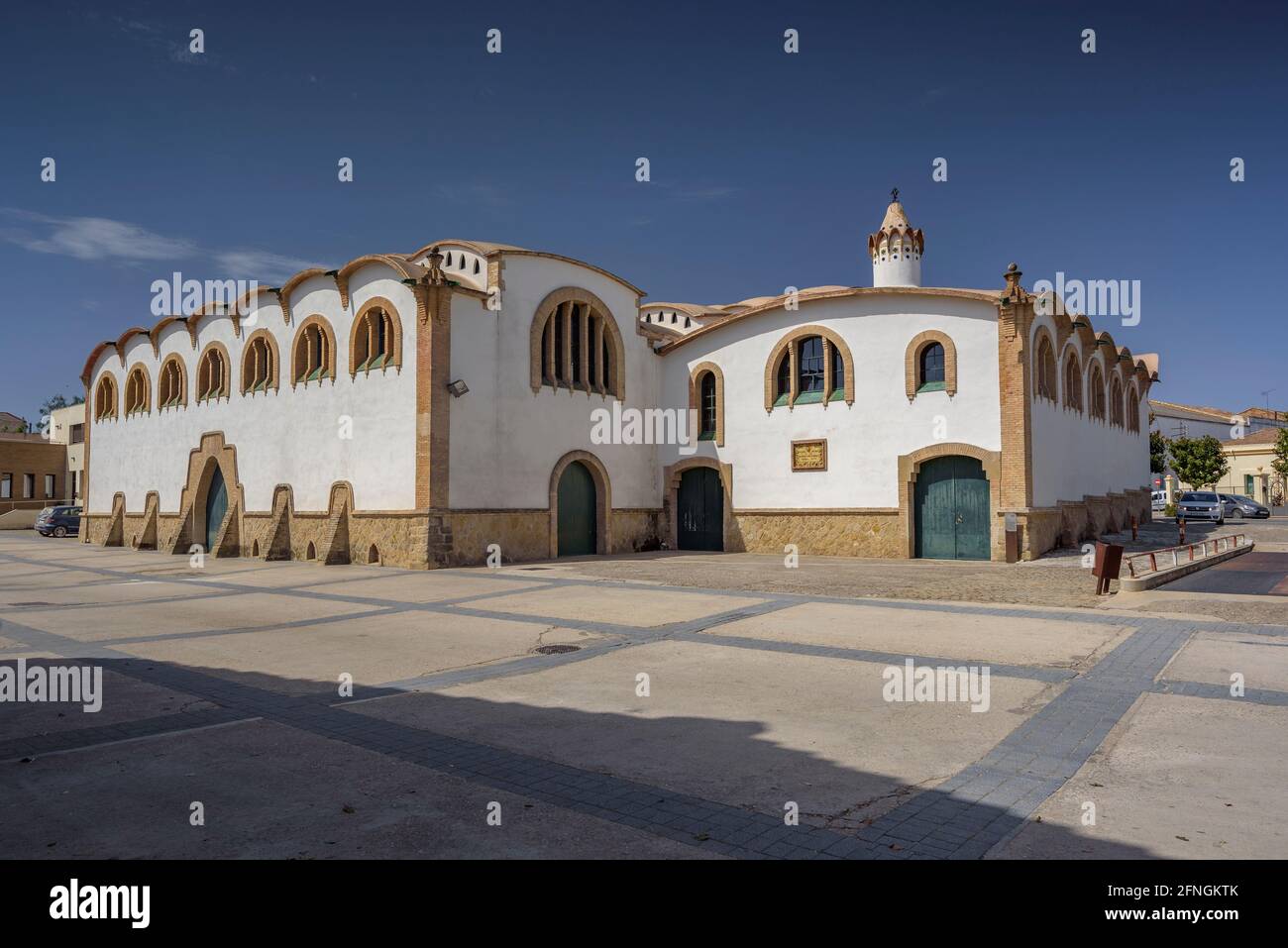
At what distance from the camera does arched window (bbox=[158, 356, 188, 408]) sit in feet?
108

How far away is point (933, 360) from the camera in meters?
23.1

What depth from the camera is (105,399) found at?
128 ft

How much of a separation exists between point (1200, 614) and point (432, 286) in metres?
17.7

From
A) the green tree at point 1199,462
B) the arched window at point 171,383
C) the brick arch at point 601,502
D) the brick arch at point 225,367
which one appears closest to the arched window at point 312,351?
the brick arch at point 225,367

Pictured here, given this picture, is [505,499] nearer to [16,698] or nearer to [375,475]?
[375,475]

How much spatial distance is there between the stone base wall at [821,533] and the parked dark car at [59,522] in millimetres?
36246

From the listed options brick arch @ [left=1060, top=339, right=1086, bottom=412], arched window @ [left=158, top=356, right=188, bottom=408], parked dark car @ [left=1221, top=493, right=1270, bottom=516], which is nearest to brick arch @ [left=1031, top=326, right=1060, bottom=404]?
brick arch @ [left=1060, top=339, right=1086, bottom=412]

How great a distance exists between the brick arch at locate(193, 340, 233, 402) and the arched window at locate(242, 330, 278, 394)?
124 centimetres

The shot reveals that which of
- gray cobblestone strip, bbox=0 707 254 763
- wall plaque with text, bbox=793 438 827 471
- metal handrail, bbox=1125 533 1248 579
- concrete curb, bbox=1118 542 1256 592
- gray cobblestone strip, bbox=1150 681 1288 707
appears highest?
wall plaque with text, bbox=793 438 827 471

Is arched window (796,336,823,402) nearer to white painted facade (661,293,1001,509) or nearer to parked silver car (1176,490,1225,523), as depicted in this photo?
white painted facade (661,293,1001,509)

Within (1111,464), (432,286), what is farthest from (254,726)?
(1111,464)

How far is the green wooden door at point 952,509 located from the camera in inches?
870

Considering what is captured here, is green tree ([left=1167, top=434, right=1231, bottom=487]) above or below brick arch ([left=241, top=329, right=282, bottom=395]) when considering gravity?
below

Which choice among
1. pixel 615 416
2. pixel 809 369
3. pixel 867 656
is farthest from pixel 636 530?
pixel 867 656
